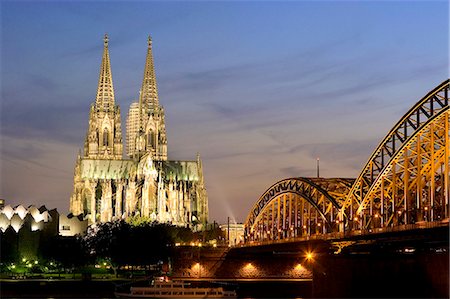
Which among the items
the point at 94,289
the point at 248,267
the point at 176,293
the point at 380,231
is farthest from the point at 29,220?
the point at 380,231

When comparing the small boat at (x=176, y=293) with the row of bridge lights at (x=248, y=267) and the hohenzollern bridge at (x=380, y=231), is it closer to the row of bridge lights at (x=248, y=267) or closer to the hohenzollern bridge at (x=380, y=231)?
the hohenzollern bridge at (x=380, y=231)

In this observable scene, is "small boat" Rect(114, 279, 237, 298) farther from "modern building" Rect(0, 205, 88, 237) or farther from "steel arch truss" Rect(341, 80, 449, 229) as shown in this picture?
"modern building" Rect(0, 205, 88, 237)

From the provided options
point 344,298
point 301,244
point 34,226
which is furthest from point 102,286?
point 34,226

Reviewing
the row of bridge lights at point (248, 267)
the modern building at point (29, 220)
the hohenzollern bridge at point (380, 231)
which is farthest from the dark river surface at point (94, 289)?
the modern building at point (29, 220)

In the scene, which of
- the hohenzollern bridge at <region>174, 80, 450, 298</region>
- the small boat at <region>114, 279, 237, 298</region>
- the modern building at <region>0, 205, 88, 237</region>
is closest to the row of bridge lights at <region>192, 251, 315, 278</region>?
the hohenzollern bridge at <region>174, 80, 450, 298</region>

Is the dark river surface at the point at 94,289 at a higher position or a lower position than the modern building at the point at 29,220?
lower

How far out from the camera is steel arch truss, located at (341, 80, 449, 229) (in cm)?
6469

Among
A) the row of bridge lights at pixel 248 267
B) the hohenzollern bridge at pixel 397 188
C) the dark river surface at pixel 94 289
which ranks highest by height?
the hohenzollern bridge at pixel 397 188

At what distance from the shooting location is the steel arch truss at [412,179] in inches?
2547

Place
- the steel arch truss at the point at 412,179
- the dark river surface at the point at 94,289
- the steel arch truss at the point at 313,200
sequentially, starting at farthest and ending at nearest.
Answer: the steel arch truss at the point at 313,200, the dark river surface at the point at 94,289, the steel arch truss at the point at 412,179

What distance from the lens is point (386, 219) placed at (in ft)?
253

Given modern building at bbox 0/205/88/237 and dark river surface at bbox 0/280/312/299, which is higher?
modern building at bbox 0/205/88/237

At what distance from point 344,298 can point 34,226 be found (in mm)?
92102

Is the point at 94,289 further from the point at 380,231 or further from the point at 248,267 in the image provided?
the point at 380,231
